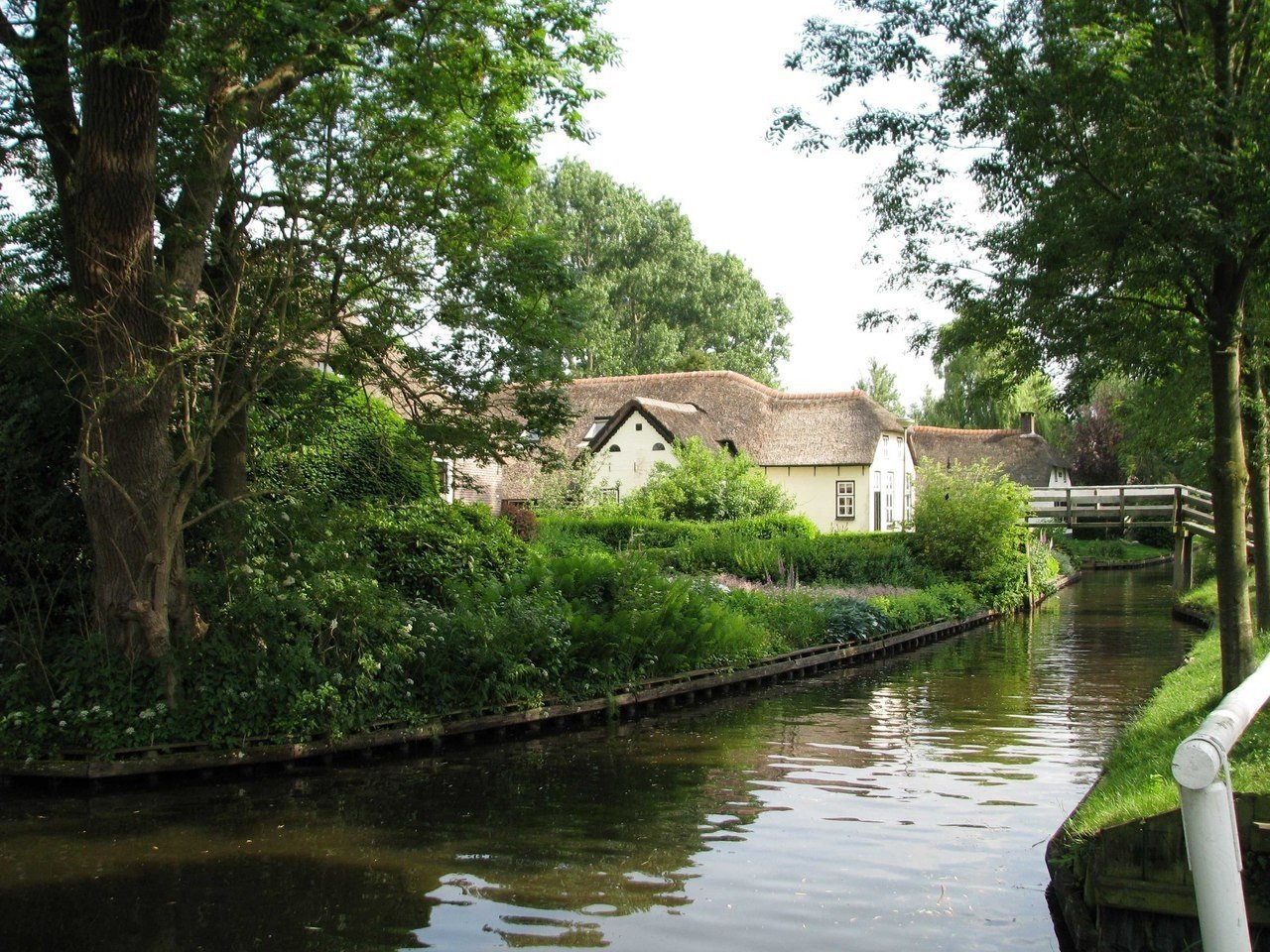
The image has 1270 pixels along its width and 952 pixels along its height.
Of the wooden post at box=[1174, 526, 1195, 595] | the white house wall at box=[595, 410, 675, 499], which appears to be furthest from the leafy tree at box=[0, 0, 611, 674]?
the white house wall at box=[595, 410, 675, 499]

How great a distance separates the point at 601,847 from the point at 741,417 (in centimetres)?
3823

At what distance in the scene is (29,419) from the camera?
40.1ft

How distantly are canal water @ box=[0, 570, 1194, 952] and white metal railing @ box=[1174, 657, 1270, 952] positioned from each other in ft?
12.3

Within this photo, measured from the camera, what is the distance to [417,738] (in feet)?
41.1

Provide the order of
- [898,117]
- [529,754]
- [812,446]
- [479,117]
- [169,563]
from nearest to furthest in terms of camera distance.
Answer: [898,117]
[169,563]
[529,754]
[479,117]
[812,446]

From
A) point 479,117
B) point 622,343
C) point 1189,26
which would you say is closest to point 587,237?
point 622,343

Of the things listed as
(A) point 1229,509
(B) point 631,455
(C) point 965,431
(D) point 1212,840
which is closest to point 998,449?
(C) point 965,431

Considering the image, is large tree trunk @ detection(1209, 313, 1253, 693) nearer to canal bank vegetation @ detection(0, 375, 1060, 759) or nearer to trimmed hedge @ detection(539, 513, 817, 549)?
canal bank vegetation @ detection(0, 375, 1060, 759)

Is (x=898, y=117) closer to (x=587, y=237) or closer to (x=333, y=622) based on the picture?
(x=333, y=622)

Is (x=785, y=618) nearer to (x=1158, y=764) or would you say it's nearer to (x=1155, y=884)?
(x=1158, y=764)

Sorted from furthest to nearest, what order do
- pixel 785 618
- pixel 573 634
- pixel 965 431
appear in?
pixel 965 431 < pixel 785 618 < pixel 573 634

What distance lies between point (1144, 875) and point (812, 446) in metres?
39.7

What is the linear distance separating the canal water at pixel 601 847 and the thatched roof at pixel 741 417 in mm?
29720

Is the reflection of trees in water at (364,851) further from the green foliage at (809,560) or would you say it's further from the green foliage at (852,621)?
the green foliage at (809,560)
